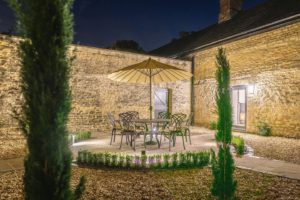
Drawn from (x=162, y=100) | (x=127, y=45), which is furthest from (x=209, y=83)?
(x=127, y=45)

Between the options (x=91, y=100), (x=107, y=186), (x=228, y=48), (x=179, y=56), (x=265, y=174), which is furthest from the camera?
(x=179, y=56)

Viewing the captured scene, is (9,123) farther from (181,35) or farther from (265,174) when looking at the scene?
(181,35)

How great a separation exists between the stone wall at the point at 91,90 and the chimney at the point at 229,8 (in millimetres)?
6749

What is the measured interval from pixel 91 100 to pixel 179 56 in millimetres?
6640

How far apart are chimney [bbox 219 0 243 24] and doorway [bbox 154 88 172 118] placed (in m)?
6.46

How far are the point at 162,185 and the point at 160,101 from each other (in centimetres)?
930

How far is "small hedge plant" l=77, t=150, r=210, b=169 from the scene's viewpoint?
5020 mm

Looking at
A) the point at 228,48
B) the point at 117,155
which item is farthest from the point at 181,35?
the point at 117,155

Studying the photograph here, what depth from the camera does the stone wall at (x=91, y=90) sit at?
891cm

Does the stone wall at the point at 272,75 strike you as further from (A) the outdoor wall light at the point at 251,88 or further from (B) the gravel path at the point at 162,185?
(B) the gravel path at the point at 162,185

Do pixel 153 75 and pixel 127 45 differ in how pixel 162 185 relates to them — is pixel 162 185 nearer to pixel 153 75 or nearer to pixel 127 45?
pixel 153 75

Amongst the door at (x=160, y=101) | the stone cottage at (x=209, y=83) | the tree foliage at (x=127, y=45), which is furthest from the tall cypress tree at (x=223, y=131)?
the tree foliage at (x=127, y=45)

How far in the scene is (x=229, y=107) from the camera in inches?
119

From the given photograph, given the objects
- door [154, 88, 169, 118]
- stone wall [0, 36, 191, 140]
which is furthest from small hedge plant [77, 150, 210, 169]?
door [154, 88, 169, 118]
